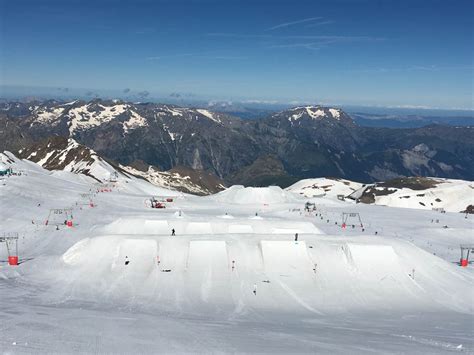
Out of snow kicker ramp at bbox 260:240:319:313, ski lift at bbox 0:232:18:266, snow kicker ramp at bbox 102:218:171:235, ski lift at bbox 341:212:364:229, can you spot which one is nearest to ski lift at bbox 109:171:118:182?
snow kicker ramp at bbox 102:218:171:235

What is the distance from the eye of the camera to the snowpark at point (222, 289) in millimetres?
30688

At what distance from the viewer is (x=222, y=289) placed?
5181cm

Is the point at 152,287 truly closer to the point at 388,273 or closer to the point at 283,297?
the point at 283,297

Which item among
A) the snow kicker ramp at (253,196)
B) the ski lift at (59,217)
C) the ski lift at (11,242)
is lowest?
the snow kicker ramp at (253,196)

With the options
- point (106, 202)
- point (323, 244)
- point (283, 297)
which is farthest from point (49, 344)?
point (106, 202)

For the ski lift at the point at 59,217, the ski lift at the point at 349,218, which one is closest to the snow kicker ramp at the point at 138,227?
the ski lift at the point at 59,217

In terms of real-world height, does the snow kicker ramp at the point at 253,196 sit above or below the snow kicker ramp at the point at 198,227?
below

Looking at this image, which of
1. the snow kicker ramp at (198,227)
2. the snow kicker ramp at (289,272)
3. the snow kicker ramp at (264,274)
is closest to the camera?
the snow kicker ramp at (264,274)

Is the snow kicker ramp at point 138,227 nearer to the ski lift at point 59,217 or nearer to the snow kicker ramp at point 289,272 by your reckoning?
the ski lift at point 59,217

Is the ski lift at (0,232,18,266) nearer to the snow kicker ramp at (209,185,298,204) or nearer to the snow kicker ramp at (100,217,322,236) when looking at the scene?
the snow kicker ramp at (100,217,322,236)

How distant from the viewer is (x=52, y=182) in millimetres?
133875

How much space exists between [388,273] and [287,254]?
46.1 ft

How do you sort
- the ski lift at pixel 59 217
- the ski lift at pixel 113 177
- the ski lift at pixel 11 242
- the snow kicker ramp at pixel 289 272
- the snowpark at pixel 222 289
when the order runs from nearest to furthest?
the snowpark at pixel 222 289 → the snow kicker ramp at pixel 289 272 → the ski lift at pixel 11 242 → the ski lift at pixel 59 217 → the ski lift at pixel 113 177

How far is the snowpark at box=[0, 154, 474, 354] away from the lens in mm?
30688
